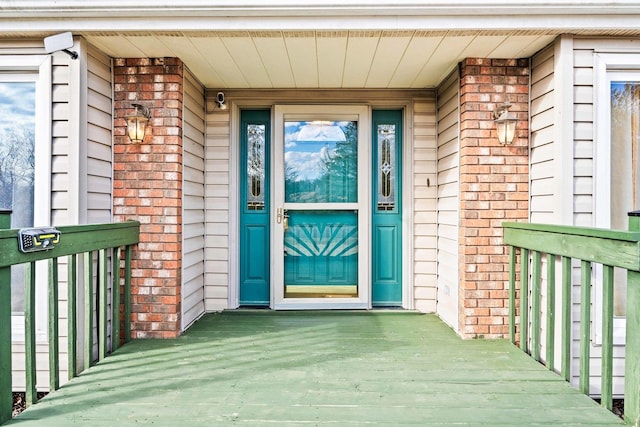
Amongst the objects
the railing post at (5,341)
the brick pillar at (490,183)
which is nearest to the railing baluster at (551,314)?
the brick pillar at (490,183)

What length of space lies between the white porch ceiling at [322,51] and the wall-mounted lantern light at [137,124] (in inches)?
17.0

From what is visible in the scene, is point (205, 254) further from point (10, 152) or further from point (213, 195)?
point (10, 152)

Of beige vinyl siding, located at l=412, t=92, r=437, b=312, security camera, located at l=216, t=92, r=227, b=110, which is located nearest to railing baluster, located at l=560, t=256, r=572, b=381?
beige vinyl siding, located at l=412, t=92, r=437, b=312

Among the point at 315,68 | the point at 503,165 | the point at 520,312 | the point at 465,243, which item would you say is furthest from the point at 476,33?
the point at 520,312

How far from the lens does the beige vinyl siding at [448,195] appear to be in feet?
10.9

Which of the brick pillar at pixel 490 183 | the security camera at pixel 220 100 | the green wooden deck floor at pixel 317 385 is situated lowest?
the green wooden deck floor at pixel 317 385

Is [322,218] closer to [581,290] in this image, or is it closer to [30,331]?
[581,290]

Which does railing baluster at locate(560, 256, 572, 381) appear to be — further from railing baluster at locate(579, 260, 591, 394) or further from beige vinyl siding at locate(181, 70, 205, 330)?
beige vinyl siding at locate(181, 70, 205, 330)

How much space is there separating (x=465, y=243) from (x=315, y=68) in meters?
1.81

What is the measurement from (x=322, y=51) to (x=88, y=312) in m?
2.32

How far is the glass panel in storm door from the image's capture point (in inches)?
156

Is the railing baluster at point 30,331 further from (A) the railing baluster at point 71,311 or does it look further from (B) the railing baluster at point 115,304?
(B) the railing baluster at point 115,304

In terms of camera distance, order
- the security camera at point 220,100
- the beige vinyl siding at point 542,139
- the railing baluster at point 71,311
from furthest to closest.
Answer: the security camera at point 220,100 < the beige vinyl siding at point 542,139 < the railing baluster at point 71,311

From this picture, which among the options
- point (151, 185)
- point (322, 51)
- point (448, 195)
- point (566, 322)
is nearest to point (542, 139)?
point (448, 195)
